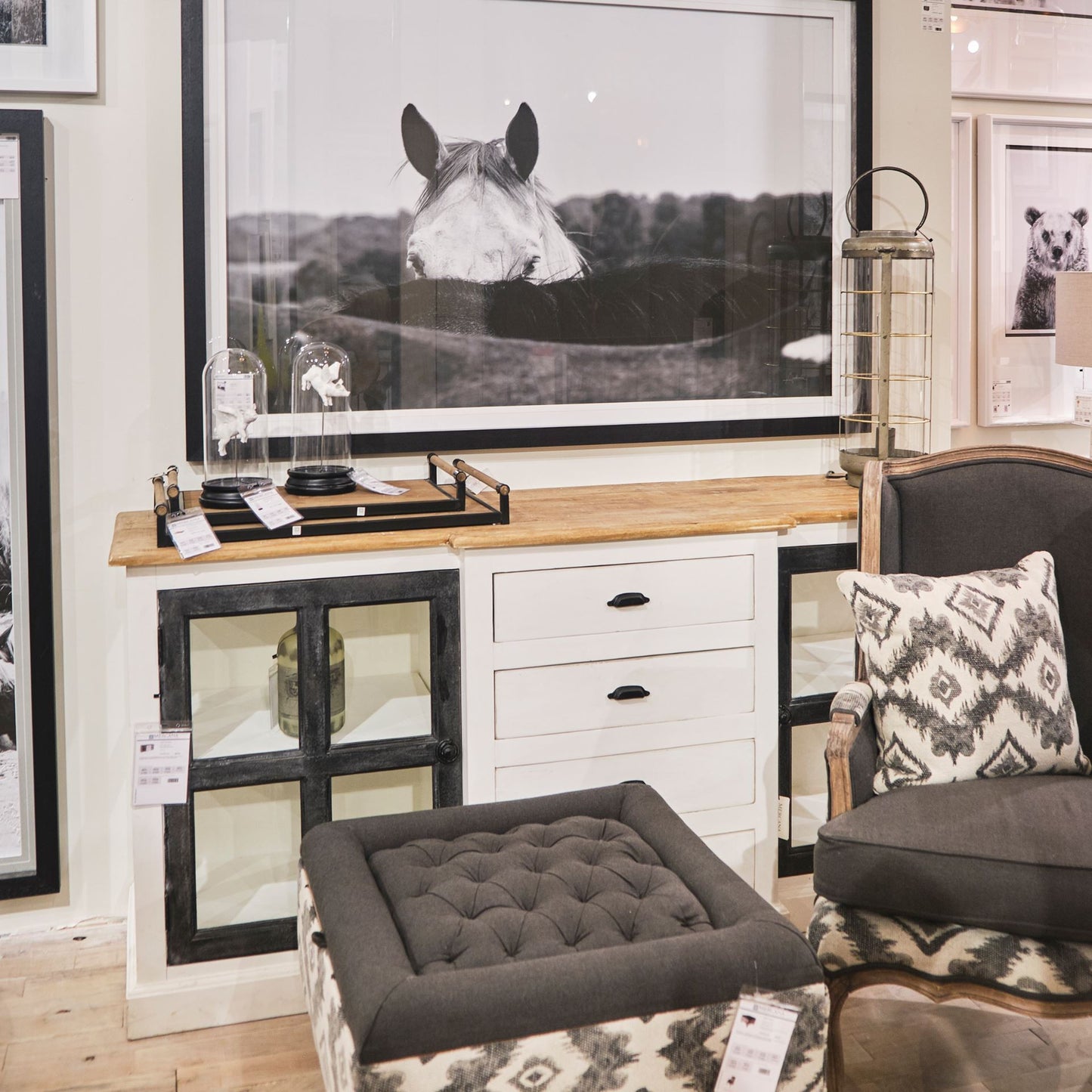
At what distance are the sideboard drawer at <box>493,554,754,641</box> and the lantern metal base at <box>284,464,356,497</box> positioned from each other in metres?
0.40

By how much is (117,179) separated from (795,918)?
7.07 ft

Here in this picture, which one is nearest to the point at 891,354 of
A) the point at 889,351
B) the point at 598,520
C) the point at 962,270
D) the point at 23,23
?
the point at 889,351

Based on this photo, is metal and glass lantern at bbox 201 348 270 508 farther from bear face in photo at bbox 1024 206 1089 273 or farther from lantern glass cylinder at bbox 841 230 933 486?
bear face in photo at bbox 1024 206 1089 273

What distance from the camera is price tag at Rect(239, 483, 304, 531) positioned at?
2.16 m

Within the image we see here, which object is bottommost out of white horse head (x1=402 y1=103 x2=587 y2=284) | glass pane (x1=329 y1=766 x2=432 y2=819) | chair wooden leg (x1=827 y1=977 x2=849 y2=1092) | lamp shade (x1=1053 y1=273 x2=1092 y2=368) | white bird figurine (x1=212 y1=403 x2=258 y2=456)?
chair wooden leg (x1=827 y1=977 x2=849 y2=1092)

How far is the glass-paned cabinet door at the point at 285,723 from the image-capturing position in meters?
2.17

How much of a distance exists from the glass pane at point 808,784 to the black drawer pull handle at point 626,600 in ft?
1.76

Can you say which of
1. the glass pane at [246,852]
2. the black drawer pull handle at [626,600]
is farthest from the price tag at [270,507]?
the black drawer pull handle at [626,600]

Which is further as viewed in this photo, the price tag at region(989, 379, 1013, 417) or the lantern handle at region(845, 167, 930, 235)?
the price tag at region(989, 379, 1013, 417)

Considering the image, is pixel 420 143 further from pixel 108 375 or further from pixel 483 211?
pixel 108 375

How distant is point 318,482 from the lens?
238 centimetres

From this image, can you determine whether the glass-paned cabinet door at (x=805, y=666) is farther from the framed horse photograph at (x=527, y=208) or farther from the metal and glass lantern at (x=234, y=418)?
the metal and glass lantern at (x=234, y=418)

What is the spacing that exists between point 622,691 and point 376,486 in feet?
2.18

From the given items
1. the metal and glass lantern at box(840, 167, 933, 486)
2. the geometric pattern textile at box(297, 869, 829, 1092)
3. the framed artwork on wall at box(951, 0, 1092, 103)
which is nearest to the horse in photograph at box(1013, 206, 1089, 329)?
the framed artwork on wall at box(951, 0, 1092, 103)
